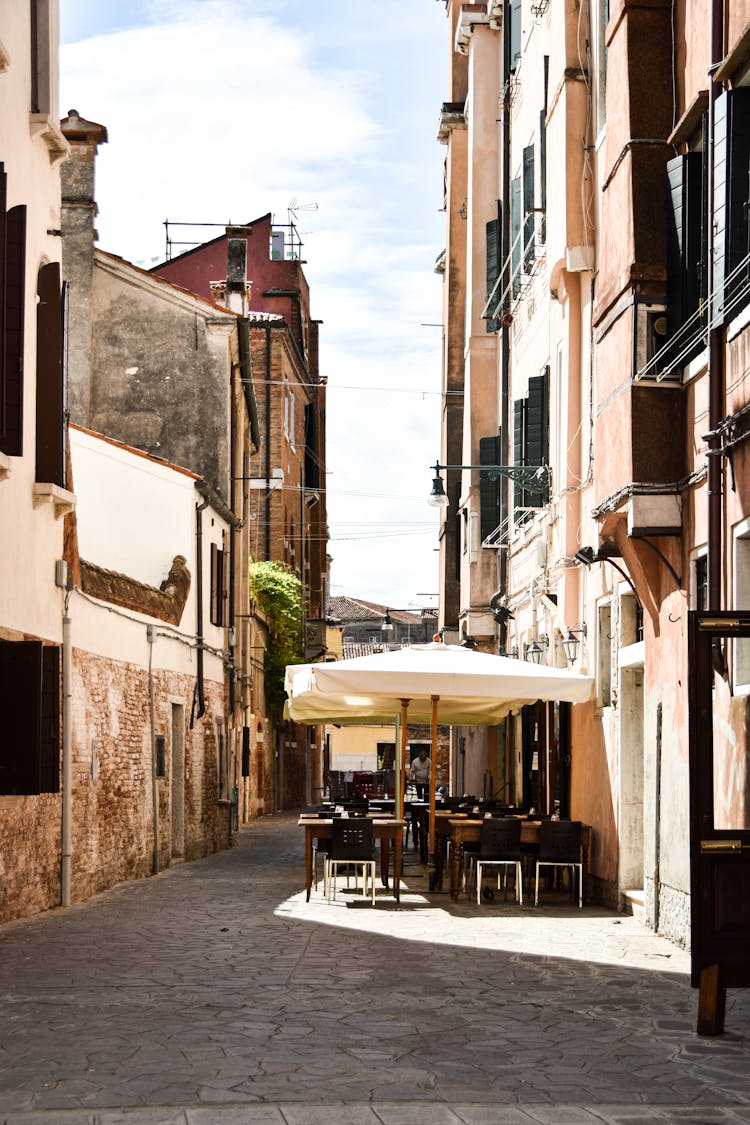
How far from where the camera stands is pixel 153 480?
21.9m

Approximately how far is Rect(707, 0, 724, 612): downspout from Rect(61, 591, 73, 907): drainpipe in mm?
6772

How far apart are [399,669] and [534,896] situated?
2.76 m

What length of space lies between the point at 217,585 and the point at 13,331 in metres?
13.6

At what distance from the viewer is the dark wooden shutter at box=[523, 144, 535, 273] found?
1995 cm

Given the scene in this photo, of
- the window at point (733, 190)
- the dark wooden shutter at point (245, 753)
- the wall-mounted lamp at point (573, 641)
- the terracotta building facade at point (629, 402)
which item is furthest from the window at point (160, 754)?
the dark wooden shutter at point (245, 753)

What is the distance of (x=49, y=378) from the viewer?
14000mm

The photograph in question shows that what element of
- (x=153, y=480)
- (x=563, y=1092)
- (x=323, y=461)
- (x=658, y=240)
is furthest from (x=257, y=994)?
(x=323, y=461)

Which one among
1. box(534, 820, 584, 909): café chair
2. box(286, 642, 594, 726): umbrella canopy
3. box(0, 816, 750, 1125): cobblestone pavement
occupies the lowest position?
box(0, 816, 750, 1125): cobblestone pavement

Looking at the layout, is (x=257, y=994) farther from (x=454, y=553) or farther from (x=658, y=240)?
(x=454, y=553)

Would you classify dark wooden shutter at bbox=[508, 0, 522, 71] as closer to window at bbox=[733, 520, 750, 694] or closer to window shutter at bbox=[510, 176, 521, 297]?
window shutter at bbox=[510, 176, 521, 297]

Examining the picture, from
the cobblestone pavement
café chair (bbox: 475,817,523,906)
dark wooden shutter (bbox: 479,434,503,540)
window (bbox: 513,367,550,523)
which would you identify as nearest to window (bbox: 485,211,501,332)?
dark wooden shutter (bbox: 479,434,503,540)

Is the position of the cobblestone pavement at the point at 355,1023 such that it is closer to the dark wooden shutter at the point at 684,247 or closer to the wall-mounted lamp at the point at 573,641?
the wall-mounted lamp at the point at 573,641

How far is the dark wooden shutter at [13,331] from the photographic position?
1198 centimetres

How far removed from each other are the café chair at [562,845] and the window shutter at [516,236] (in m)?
8.80
